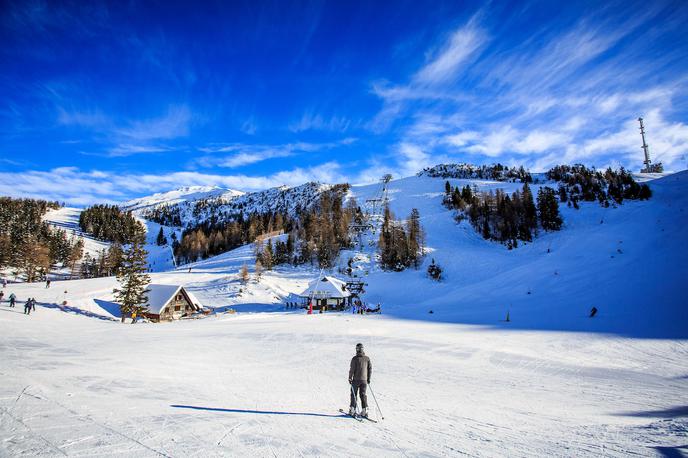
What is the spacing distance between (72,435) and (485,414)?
9.17 meters

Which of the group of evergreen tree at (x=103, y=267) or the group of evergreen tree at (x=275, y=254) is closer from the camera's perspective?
the group of evergreen tree at (x=275, y=254)

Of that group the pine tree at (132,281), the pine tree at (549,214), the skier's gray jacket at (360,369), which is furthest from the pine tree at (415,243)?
the skier's gray jacket at (360,369)

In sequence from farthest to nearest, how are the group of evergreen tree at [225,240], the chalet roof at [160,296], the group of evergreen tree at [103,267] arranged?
the group of evergreen tree at [225,240] < the group of evergreen tree at [103,267] < the chalet roof at [160,296]

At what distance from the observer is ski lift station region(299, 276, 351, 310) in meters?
48.3

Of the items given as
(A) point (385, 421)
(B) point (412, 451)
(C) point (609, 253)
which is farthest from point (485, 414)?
(C) point (609, 253)

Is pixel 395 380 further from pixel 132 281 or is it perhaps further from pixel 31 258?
pixel 31 258

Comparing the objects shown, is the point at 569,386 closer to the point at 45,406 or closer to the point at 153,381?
the point at 153,381

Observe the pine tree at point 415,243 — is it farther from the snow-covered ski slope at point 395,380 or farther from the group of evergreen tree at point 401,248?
the snow-covered ski slope at point 395,380

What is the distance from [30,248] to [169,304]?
4949cm

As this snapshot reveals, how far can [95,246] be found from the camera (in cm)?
13038

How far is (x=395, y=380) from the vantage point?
497 inches

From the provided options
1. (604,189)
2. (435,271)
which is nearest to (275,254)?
(435,271)

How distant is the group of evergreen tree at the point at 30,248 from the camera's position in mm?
69312

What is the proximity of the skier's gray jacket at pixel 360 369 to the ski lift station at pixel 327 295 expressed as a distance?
1562 inches
